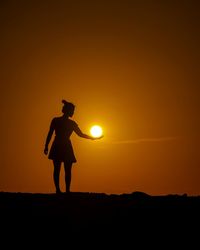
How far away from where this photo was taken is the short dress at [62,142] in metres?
12.3

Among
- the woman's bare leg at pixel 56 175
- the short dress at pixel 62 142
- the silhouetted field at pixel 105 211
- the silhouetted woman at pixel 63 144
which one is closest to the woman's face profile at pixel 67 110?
the silhouetted woman at pixel 63 144

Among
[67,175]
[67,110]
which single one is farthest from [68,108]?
[67,175]

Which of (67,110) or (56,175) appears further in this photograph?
(67,110)

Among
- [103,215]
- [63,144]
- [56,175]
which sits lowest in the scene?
[103,215]

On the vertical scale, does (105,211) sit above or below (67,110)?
below

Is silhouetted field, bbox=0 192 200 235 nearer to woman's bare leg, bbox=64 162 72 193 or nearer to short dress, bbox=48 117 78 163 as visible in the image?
woman's bare leg, bbox=64 162 72 193

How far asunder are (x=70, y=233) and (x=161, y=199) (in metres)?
3.19

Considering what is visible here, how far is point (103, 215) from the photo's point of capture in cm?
959

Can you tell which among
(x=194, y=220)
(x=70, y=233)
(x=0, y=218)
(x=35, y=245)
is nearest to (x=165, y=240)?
(x=194, y=220)

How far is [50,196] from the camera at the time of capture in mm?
11211

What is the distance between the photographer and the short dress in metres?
12.3

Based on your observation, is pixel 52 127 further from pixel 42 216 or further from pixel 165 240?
pixel 165 240

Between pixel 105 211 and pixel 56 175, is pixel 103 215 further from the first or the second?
pixel 56 175

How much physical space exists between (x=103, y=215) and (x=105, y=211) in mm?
257
